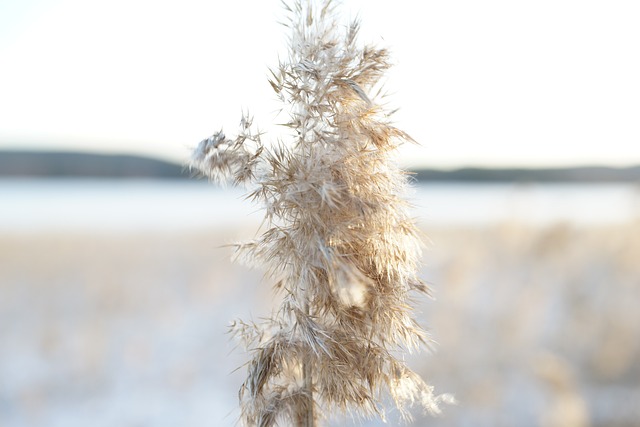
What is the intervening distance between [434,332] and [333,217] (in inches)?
210

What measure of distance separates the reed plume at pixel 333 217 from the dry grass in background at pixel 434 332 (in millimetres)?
3623

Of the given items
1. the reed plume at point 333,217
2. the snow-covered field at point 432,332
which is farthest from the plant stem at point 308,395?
the snow-covered field at point 432,332

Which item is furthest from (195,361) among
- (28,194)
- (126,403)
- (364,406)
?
(28,194)

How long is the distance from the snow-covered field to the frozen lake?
60 centimetres

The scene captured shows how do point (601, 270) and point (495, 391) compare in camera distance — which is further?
point (601, 270)

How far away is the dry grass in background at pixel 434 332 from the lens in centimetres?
557

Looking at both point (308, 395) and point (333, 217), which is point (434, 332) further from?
point (333, 217)

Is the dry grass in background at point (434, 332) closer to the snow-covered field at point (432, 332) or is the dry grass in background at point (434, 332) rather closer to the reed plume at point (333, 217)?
the snow-covered field at point (432, 332)

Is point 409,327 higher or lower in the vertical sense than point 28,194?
higher

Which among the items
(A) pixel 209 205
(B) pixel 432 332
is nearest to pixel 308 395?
(B) pixel 432 332

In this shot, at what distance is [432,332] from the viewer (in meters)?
6.49

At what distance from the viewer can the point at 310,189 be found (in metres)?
1.63

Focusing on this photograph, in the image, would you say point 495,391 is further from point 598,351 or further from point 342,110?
point 342,110

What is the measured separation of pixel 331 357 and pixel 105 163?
4610 centimetres
